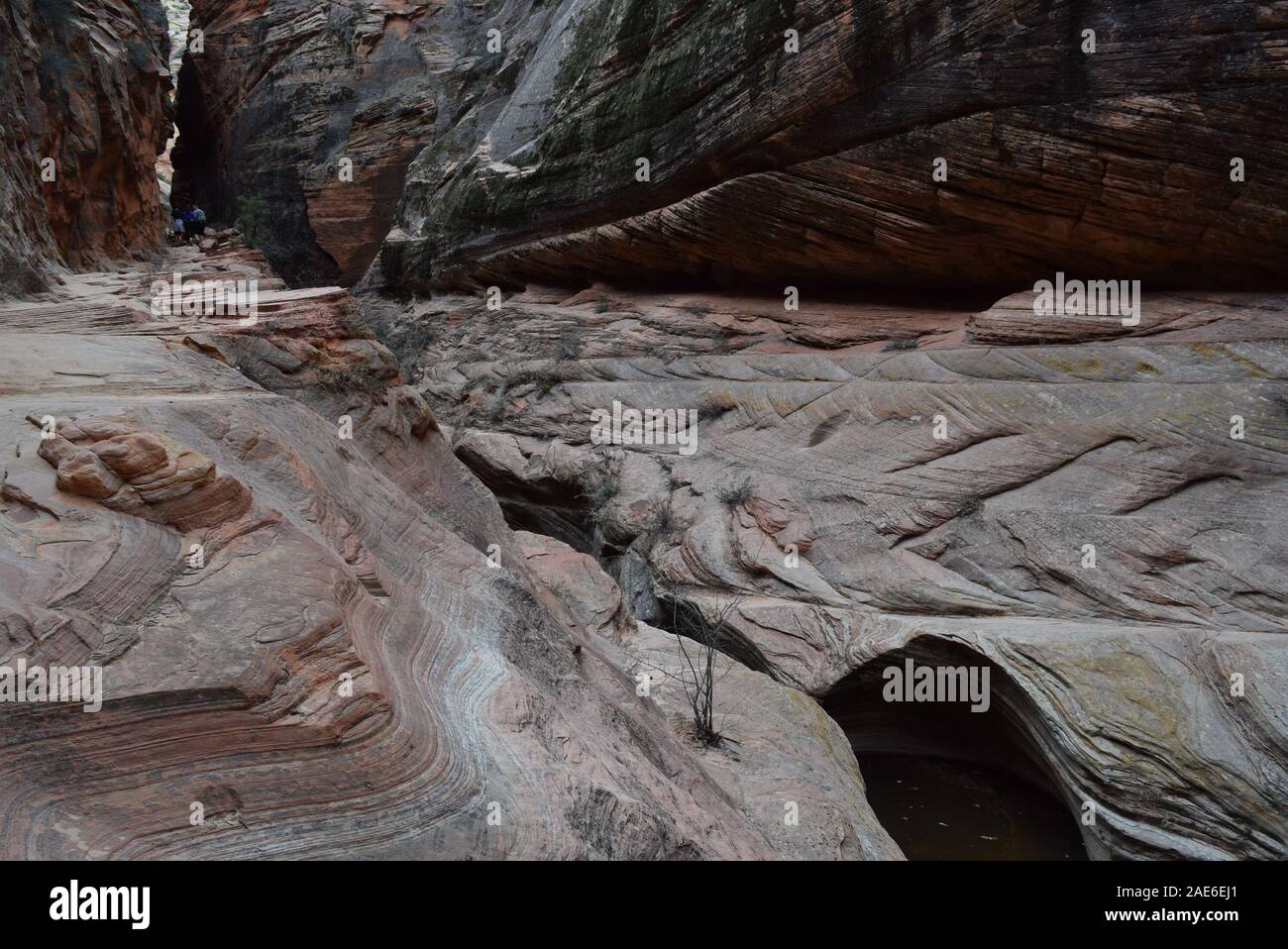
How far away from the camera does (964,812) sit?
7922 mm

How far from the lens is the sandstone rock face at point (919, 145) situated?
8.37 metres

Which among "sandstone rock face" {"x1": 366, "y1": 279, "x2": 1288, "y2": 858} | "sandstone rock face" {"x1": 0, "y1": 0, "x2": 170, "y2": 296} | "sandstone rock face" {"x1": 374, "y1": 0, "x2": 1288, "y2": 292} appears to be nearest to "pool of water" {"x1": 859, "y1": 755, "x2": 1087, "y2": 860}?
"sandstone rock face" {"x1": 366, "y1": 279, "x2": 1288, "y2": 858}

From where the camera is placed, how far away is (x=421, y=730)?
3.43 m

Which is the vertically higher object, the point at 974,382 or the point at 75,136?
the point at 75,136

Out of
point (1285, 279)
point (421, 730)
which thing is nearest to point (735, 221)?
point (1285, 279)

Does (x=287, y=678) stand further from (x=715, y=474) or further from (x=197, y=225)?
(x=197, y=225)

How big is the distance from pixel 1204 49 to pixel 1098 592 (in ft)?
17.3

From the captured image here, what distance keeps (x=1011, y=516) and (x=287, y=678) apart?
774 centimetres

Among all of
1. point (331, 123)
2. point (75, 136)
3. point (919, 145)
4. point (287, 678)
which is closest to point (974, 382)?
point (919, 145)

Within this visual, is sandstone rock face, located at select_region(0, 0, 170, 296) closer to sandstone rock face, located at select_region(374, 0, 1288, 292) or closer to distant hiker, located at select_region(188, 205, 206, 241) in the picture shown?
distant hiker, located at select_region(188, 205, 206, 241)

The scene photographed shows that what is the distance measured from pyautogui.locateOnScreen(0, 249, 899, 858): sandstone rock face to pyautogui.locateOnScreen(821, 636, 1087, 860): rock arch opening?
2.32 metres

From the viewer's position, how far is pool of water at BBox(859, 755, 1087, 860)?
7348 mm

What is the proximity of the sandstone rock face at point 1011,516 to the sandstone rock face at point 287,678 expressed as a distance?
2.54m
